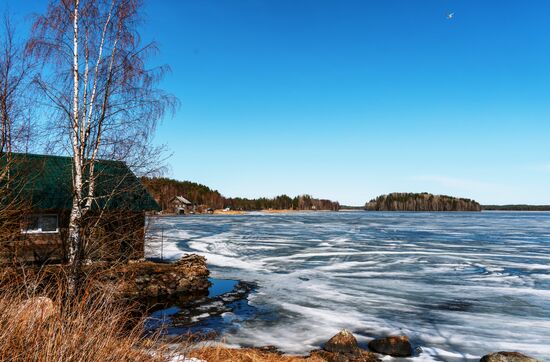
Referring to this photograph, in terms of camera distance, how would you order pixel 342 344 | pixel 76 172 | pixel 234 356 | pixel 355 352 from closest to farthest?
pixel 234 356 → pixel 355 352 → pixel 342 344 → pixel 76 172

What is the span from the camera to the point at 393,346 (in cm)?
920

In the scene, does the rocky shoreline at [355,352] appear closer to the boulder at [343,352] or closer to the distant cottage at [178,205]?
the boulder at [343,352]

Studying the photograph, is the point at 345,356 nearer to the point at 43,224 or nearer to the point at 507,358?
the point at 507,358

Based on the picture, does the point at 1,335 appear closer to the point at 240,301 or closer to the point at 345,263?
the point at 240,301

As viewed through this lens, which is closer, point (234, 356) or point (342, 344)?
point (234, 356)

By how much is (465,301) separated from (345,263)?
8769 millimetres

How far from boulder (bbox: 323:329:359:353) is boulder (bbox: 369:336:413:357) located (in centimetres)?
56

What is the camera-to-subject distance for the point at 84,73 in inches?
433

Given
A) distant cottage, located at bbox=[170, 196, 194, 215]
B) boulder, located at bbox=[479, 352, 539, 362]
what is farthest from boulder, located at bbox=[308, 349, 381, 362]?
distant cottage, located at bbox=[170, 196, 194, 215]

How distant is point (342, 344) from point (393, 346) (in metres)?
1.24

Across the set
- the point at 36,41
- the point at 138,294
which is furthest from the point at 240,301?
the point at 36,41

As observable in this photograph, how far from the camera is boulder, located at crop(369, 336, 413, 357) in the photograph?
9.09m

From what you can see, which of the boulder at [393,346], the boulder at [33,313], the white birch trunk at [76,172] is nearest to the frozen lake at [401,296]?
the boulder at [393,346]

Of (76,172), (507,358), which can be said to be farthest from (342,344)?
(76,172)
